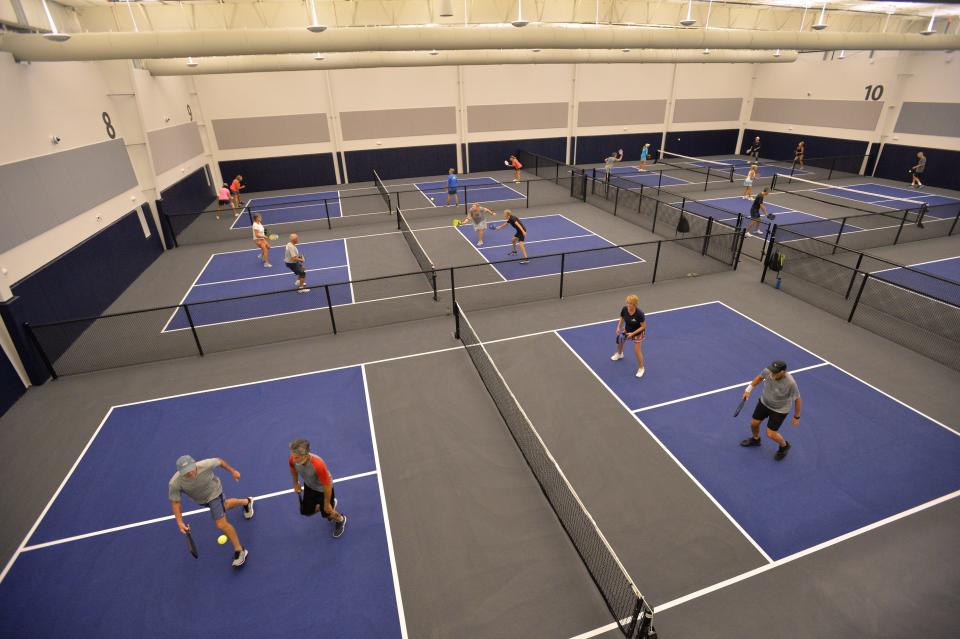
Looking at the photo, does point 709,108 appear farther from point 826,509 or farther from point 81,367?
point 81,367

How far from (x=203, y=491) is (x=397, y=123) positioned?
30.2 meters

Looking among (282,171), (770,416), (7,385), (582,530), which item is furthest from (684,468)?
(282,171)

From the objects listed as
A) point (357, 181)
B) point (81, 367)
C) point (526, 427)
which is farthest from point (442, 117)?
point (526, 427)

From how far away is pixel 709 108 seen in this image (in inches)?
1496

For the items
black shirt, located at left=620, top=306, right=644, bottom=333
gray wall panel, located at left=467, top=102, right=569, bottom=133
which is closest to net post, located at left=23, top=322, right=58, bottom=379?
black shirt, located at left=620, top=306, right=644, bottom=333

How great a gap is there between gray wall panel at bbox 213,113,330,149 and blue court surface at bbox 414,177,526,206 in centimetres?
752

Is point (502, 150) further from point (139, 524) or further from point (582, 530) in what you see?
point (139, 524)

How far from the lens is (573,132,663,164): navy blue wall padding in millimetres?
36500

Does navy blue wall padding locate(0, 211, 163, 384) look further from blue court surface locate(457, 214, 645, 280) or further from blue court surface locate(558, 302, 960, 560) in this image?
blue court surface locate(558, 302, 960, 560)

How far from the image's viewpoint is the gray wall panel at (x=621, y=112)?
1391 inches

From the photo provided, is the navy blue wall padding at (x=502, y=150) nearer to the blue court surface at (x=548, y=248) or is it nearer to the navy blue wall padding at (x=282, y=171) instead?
the navy blue wall padding at (x=282, y=171)

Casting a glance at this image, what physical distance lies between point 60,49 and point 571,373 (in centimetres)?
1554

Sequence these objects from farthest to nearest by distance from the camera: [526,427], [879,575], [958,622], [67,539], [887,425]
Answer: [887,425]
[526,427]
[67,539]
[879,575]
[958,622]

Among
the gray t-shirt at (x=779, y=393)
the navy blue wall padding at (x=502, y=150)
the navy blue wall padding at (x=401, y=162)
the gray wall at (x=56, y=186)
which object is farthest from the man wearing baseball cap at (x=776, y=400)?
the navy blue wall padding at (x=502, y=150)
